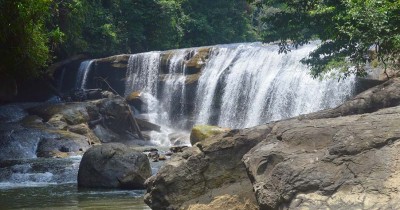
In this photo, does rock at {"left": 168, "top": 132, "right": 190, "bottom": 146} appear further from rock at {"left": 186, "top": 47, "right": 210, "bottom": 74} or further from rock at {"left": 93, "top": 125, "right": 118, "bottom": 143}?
rock at {"left": 186, "top": 47, "right": 210, "bottom": 74}

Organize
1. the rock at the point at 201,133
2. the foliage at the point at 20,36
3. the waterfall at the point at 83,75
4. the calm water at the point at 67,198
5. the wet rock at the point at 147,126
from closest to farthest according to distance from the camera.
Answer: the calm water at the point at 67,198 < the foliage at the point at 20,36 < the rock at the point at 201,133 < the wet rock at the point at 147,126 < the waterfall at the point at 83,75

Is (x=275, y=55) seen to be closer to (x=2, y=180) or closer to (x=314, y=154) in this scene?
(x=2, y=180)

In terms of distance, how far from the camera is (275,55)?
2633 centimetres

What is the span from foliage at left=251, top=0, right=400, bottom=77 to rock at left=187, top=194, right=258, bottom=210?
24.6 feet

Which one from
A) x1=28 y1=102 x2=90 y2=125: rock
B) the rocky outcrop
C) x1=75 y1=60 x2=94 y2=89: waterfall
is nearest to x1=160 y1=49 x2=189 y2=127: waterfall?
the rocky outcrop

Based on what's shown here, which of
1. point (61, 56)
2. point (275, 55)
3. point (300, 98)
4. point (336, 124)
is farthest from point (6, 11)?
point (61, 56)

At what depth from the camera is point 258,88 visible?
83.2 feet

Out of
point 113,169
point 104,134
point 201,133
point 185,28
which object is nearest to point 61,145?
point 104,134

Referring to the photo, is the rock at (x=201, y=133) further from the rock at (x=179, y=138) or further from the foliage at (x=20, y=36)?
the foliage at (x=20, y=36)

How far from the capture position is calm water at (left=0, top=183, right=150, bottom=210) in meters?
10.1

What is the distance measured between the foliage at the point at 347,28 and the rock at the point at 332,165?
7862 millimetres

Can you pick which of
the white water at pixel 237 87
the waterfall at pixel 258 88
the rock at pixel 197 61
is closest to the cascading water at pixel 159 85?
the white water at pixel 237 87

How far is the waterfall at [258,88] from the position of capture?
2266 centimetres

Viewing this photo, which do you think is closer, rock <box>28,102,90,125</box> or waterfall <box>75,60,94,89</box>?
rock <box>28,102,90,125</box>
